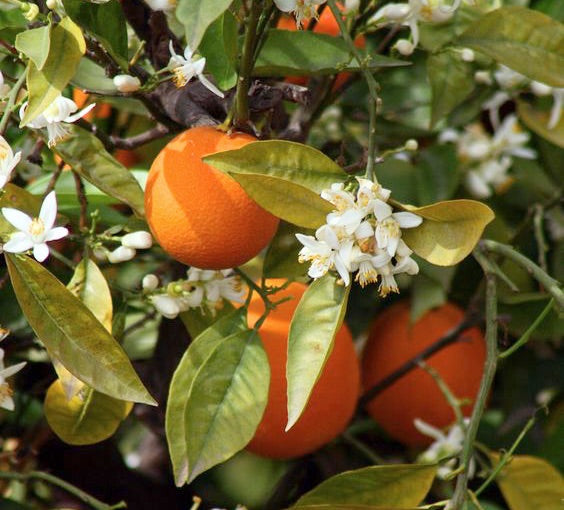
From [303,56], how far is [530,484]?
493mm

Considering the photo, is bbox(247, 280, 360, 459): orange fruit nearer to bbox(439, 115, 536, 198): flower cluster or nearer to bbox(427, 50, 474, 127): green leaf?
bbox(427, 50, 474, 127): green leaf

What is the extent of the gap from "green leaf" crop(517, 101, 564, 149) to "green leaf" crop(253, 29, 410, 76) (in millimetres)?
370

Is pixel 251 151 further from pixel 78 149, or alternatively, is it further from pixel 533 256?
pixel 533 256

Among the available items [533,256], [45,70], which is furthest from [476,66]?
[45,70]

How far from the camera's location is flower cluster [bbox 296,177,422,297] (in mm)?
701

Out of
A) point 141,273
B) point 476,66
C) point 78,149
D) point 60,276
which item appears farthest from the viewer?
point 141,273

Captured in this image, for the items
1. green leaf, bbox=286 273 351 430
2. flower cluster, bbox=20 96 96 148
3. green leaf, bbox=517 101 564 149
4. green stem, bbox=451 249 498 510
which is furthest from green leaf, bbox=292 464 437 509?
green leaf, bbox=517 101 564 149

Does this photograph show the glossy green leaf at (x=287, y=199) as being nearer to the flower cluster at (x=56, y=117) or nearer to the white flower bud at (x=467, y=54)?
the flower cluster at (x=56, y=117)

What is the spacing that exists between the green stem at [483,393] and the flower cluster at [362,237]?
128mm

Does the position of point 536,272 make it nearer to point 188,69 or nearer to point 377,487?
point 377,487

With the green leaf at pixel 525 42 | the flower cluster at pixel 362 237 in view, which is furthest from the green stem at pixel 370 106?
the green leaf at pixel 525 42

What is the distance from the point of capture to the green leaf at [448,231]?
69 centimetres

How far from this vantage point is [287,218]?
27.8 inches

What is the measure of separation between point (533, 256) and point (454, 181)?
0.21 m
